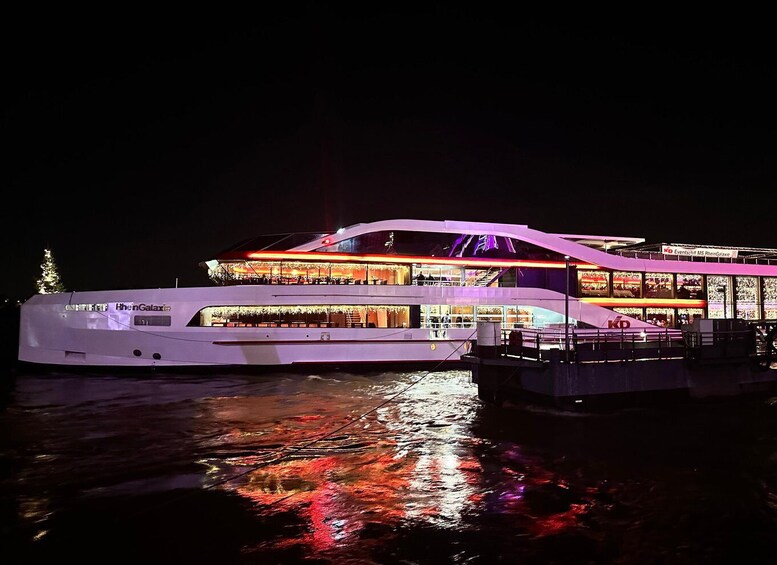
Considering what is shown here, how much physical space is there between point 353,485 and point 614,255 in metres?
25.8

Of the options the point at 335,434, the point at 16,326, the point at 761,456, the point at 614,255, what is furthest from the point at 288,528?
the point at 16,326

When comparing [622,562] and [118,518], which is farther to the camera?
[118,518]

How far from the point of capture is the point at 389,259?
93.2 feet

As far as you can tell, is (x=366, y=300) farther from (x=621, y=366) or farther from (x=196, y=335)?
(x=621, y=366)

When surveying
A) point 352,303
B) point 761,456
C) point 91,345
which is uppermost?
point 352,303

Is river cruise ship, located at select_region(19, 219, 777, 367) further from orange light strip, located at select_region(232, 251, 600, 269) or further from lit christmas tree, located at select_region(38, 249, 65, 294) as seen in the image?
lit christmas tree, located at select_region(38, 249, 65, 294)

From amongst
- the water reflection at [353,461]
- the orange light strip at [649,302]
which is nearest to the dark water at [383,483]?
the water reflection at [353,461]

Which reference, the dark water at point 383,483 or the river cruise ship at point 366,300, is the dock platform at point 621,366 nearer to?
the dark water at point 383,483

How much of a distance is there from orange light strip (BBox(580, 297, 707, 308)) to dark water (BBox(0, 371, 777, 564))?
1275cm

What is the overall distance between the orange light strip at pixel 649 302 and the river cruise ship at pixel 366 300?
78mm

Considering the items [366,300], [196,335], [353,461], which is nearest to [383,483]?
[353,461]

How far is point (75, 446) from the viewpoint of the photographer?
536 inches

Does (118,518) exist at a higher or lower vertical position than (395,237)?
lower

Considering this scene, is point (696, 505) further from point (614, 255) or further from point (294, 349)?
point (614, 255)
